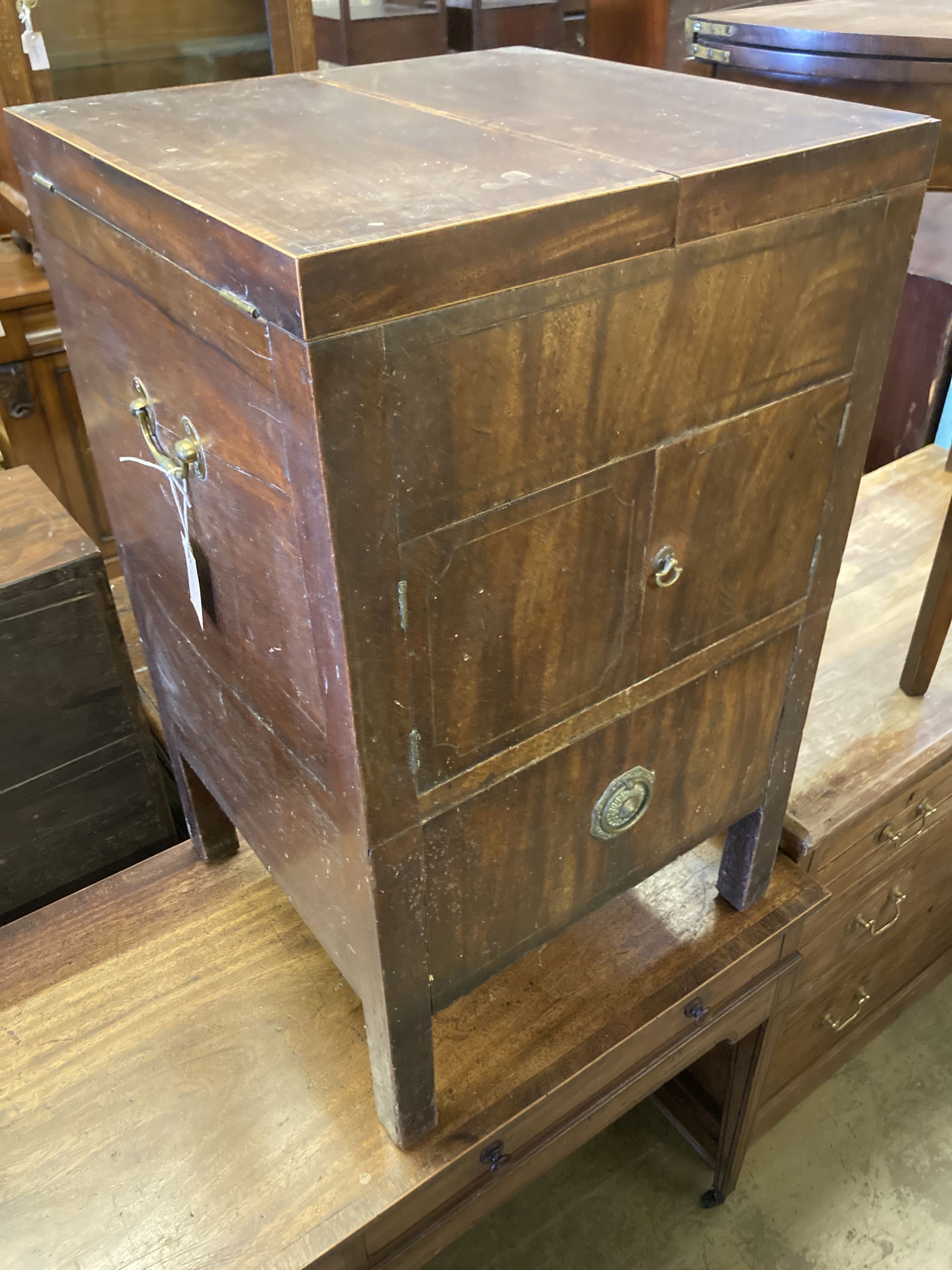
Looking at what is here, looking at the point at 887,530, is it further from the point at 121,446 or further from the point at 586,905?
the point at 121,446

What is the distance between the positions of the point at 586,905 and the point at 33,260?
199 cm

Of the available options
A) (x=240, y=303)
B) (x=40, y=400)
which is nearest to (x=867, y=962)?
(x=240, y=303)

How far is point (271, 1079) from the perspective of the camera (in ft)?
3.08

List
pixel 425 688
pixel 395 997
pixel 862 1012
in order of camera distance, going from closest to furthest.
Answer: pixel 425 688, pixel 395 997, pixel 862 1012

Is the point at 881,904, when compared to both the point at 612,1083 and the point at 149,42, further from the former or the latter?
the point at 149,42


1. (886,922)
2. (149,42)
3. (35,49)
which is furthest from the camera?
(149,42)

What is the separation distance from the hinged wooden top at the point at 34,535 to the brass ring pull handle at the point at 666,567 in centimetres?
74

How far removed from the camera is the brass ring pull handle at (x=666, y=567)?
721 mm

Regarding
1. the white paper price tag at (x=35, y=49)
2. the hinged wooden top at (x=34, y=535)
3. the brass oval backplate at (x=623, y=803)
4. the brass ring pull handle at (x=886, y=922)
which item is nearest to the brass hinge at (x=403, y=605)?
the brass oval backplate at (x=623, y=803)

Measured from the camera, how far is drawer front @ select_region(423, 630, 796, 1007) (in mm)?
751

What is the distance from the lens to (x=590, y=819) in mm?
826

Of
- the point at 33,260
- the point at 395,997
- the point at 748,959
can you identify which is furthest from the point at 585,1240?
the point at 33,260

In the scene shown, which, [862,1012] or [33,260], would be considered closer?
[862,1012]

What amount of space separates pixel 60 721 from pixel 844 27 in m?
1.20
